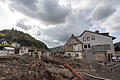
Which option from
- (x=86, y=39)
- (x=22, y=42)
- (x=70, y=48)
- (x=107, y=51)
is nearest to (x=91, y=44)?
(x=86, y=39)

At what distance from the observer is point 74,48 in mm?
24656

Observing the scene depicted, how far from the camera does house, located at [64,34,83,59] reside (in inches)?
921

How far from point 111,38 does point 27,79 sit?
25167 mm

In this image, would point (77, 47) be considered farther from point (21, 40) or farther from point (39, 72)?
point (21, 40)

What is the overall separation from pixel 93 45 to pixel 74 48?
5.84m

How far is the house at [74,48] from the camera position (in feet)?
76.7

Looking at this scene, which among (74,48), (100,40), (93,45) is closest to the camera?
(100,40)

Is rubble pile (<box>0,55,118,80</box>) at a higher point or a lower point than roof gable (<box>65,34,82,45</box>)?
lower

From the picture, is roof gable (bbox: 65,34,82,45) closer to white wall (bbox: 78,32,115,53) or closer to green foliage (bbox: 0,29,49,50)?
white wall (bbox: 78,32,115,53)

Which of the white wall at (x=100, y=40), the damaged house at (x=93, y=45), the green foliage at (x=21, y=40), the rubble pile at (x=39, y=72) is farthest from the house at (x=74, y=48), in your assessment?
the green foliage at (x=21, y=40)

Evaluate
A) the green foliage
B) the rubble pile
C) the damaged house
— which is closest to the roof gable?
the damaged house

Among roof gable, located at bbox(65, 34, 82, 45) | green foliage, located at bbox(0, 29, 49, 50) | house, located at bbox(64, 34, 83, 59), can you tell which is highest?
green foliage, located at bbox(0, 29, 49, 50)

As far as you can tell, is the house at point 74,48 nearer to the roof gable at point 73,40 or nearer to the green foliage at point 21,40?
the roof gable at point 73,40

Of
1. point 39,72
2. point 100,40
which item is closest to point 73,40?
point 100,40
